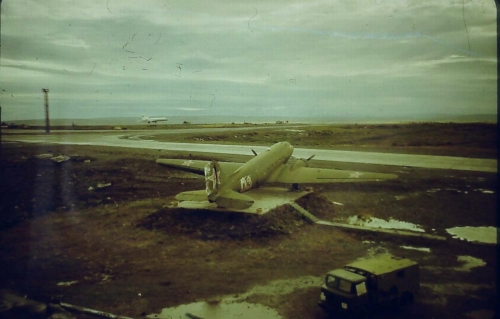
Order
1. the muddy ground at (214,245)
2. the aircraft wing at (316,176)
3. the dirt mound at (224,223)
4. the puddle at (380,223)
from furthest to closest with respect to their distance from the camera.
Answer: the aircraft wing at (316,176) < the puddle at (380,223) < the dirt mound at (224,223) < the muddy ground at (214,245)

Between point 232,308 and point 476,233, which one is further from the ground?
point 476,233

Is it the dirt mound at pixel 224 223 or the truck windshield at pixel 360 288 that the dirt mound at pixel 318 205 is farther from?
the truck windshield at pixel 360 288

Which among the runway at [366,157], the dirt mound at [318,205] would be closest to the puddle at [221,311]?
the dirt mound at [318,205]

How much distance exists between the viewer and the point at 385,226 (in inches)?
756

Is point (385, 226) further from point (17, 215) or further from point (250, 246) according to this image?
point (17, 215)

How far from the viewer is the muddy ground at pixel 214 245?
12.6 metres

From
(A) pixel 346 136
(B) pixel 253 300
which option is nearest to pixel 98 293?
(B) pixel 253 300

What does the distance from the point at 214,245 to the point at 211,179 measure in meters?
3.31

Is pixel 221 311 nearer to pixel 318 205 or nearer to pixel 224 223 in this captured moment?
pixel 224 223

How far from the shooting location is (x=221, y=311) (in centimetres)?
1174

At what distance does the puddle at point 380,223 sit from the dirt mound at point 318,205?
4.78 feet

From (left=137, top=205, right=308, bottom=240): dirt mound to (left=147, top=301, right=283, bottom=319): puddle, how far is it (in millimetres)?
5711

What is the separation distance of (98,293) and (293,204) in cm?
1142

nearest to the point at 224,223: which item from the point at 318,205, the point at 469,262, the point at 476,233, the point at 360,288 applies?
the point at 318,205
